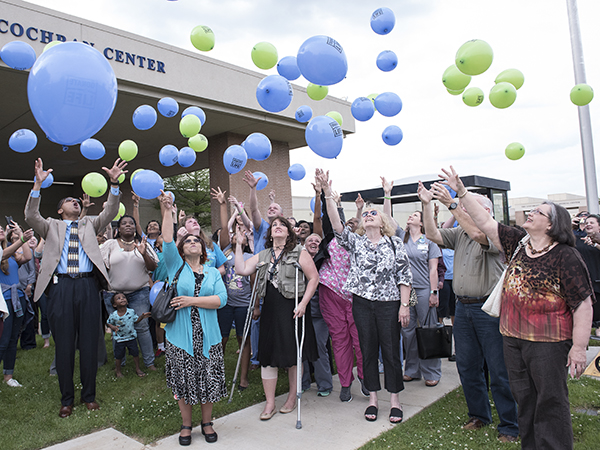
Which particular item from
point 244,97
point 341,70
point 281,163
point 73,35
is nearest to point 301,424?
point 341,70

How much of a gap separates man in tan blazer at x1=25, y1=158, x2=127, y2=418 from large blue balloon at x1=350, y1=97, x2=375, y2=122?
3.60 metres

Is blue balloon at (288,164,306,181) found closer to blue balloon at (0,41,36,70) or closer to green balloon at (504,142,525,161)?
green balloon at (504,142,525,161)

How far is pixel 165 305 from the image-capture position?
343 cm

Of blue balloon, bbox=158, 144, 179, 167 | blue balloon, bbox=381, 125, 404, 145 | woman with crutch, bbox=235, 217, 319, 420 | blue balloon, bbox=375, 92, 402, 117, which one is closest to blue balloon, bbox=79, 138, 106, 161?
blue balloon, bbox=158, 144, 179, 167

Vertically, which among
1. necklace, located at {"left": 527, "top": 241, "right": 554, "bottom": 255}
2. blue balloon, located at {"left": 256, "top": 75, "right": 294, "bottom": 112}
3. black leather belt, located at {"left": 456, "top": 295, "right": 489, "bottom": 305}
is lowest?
black leather belt, located at {"left": 456, "top": 295, "right": 489, "bottom": 305}

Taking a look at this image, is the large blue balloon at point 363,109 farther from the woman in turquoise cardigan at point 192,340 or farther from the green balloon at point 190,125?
the woman in turquoise cardigan at point 192,340

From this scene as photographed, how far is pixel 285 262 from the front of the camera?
411cm

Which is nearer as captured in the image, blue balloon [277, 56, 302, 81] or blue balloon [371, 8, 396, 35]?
blue balloon [371, 8, 396, 35]

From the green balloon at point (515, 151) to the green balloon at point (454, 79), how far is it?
1284mm

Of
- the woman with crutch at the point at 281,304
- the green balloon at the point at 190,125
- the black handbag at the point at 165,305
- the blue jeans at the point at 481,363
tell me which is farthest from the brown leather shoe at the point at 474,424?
the green balloon at the point at 190,125

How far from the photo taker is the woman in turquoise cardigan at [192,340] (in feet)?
11.2

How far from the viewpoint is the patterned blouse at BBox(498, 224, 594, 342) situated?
2.50m

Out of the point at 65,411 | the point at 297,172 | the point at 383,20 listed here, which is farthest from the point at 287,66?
the point at 65,411

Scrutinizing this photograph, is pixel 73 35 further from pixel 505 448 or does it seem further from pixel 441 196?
pixel 505 448
